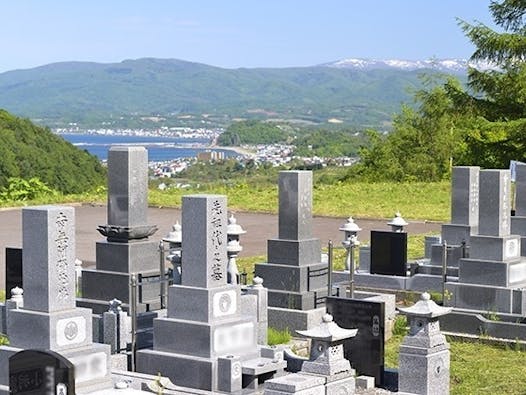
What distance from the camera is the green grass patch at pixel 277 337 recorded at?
13.8 metres

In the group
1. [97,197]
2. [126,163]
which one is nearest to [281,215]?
[126,163]

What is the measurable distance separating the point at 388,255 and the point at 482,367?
495cm

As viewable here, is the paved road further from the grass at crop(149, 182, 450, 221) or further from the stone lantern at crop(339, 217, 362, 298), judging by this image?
the stone lantern at crop(339, 217, 362, 298)

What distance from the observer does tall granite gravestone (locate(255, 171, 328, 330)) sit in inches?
603

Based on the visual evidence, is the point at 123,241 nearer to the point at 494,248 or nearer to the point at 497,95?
the point at 494,248

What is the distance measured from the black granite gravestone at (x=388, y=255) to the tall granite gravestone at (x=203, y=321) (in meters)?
5.86

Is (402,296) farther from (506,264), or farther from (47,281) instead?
(47,281)

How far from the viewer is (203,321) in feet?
38.4

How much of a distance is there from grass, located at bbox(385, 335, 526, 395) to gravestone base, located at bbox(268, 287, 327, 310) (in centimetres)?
121

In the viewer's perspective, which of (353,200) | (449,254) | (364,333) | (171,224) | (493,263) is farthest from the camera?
(353,200)

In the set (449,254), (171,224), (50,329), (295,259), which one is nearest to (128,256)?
(295,259)

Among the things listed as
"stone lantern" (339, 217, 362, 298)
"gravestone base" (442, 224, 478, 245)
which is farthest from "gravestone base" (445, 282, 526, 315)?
"gravestone base" (442, 224, 478, 245)

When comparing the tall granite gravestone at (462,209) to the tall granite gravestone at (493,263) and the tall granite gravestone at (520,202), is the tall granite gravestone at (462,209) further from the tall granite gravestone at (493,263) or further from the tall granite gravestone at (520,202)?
the tall granite gravestone at (493,263)

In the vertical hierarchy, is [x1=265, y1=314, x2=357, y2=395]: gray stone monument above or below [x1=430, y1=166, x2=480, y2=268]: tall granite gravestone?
below
